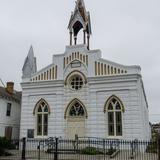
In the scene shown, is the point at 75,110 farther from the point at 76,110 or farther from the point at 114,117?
the point at 114,117

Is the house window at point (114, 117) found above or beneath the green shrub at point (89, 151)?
above

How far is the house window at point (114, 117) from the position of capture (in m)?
28.9

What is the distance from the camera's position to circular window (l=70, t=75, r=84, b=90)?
3155 cm

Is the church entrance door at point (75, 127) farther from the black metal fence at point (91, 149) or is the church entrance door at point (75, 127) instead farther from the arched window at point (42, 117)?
the arched window at point (42, 117)

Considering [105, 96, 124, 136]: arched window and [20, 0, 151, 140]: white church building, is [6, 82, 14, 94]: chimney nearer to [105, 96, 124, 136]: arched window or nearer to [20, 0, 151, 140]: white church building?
[20, 0, 151, 140]: white church building

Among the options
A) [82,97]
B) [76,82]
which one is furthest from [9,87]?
[82,97]

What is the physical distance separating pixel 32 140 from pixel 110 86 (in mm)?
9167

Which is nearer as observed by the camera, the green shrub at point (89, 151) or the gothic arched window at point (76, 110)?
the green shrub at point (89, 151)

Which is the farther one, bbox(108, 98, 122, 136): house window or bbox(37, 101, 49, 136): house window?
bbox(37, 101, 49, 136): house window

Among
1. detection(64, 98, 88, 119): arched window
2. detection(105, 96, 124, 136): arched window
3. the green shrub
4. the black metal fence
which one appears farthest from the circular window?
the green shrub

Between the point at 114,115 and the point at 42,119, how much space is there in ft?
25.6

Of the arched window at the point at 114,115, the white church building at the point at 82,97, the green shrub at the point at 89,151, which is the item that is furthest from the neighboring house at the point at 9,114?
the arched window at the point at 114,115

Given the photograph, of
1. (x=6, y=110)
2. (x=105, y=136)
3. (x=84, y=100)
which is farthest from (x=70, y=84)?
(x=6, y=110)

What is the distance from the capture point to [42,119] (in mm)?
32031
